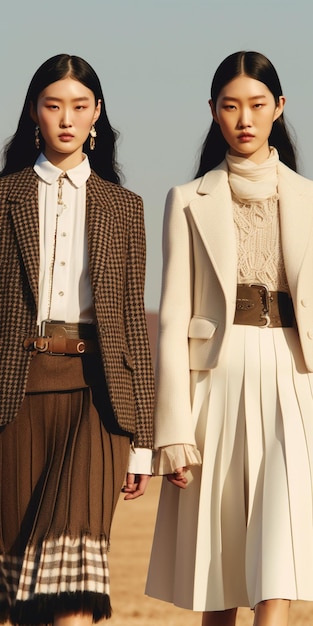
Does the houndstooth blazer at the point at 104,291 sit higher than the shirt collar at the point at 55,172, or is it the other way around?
the shirt collar at the point at 55,172

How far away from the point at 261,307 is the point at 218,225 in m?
0.40

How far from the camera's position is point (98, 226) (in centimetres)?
718

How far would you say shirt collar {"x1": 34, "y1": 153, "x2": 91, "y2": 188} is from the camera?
23.7ft

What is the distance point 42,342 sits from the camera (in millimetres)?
6973

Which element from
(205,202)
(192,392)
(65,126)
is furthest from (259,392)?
(65,126)

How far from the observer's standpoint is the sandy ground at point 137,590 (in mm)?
13969

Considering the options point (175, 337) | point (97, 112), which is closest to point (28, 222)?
point (97, 112)

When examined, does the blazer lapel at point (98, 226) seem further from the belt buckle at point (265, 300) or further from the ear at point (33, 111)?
the belt buckle at point (265, 300)

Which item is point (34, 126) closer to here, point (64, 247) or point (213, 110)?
point (64, 247)

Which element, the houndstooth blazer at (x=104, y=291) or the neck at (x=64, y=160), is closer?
the houndstooth blazer at (x=104, y=291)

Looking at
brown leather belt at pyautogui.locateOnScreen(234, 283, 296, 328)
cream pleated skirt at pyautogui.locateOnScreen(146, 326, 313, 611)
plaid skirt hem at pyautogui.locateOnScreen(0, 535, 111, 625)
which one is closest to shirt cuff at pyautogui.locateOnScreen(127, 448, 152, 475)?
plaid skirt hem at pyautogui.locateOnScreen(0, 535, 111, 625)

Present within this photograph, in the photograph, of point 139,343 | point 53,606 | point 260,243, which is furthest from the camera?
point 260,243

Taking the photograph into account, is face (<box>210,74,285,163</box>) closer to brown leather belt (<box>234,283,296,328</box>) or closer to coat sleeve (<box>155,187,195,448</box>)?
coat sleeve (<box>155,187,195,448</box>)

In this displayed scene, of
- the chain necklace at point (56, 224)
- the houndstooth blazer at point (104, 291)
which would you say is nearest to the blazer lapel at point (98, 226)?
the houndstooth blazer at point (104, 291)
